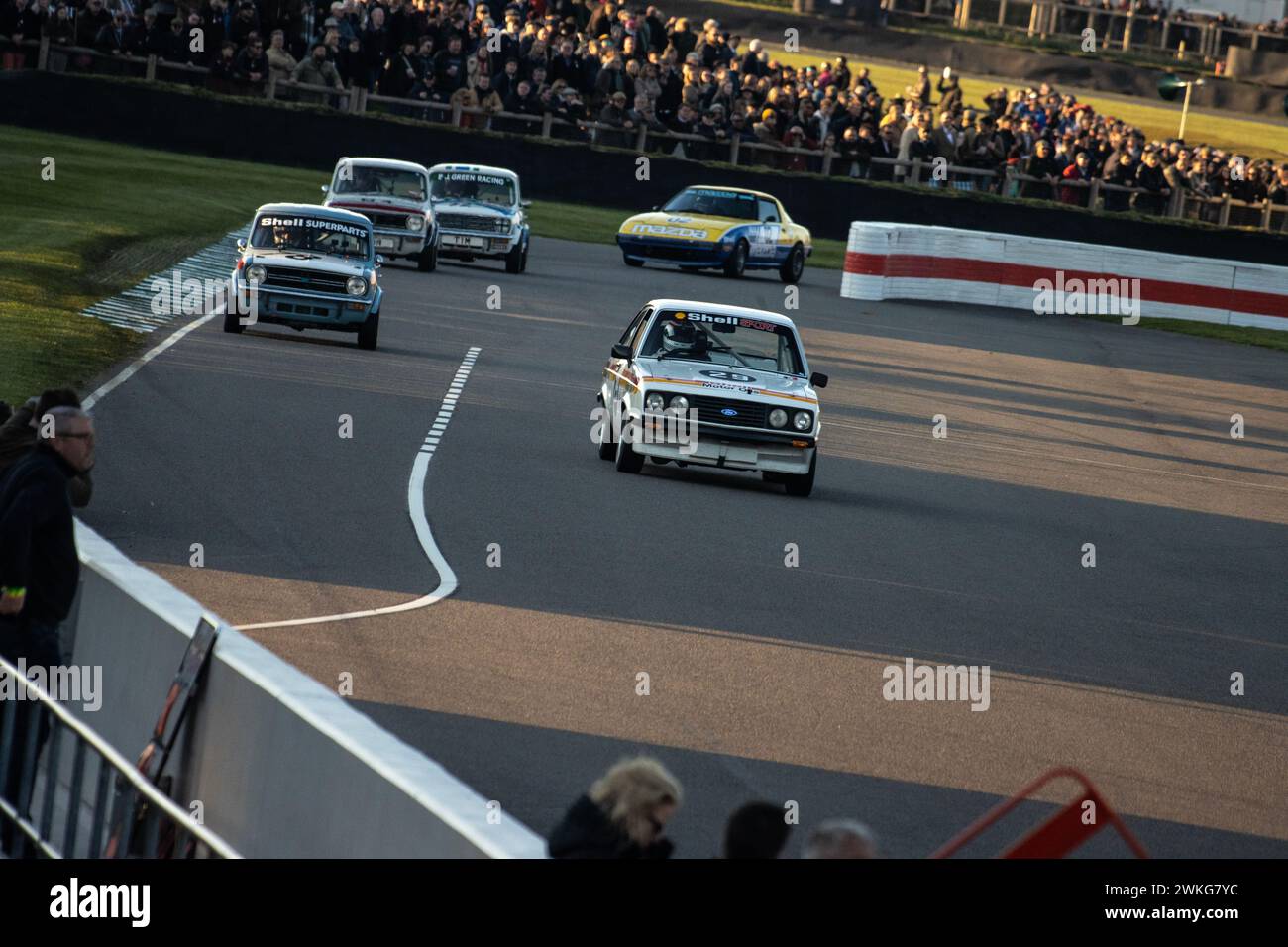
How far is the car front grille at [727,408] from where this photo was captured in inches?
683

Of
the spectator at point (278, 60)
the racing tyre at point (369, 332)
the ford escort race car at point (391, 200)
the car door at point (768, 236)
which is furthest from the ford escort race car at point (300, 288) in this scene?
the spectator at point (278, 60)

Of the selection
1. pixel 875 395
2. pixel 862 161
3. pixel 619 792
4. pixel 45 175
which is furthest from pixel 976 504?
pixel 862 161

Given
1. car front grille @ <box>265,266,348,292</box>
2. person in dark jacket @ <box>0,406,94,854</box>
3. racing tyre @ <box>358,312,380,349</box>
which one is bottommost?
racing tyre @ <box>358,312,380,349</box>

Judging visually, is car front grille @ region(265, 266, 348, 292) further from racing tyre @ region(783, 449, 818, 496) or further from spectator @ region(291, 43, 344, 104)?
spectator @ region(291, 43, 344, 104)

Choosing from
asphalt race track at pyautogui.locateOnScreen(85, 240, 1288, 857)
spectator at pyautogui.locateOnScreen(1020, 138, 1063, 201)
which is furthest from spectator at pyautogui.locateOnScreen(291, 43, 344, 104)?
asphalt race track at pyautogui.locateOnScreen(85, 240, 1288, 857)

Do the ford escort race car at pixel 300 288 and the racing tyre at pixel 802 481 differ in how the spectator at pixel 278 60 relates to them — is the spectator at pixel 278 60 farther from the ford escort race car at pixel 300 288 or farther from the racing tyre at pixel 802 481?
the racing tyre at pixel 802 481

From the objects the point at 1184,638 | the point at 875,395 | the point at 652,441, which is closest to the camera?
the point at 1184,638

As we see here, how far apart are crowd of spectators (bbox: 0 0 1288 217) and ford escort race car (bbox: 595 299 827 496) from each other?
23731mm

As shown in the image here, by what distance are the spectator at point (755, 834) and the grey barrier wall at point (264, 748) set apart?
0.59 metres

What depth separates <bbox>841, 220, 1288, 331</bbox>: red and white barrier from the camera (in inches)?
1491

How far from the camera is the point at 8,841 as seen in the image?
7.84m
